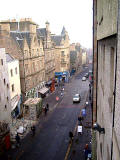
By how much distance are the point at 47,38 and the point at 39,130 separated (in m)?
28.5

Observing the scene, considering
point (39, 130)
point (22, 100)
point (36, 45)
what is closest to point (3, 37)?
point (36, 45)

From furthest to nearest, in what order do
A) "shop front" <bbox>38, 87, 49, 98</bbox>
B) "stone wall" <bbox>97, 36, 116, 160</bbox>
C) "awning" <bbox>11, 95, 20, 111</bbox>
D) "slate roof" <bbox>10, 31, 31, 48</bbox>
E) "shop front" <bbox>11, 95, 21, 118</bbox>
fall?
"shop front" <bbox>38, 87, 49, 98</bbox> < "slate roof" <bbox>10, 31, 31, 48</bbox> < "shop front" <bbox>11, 95, 21, 118</bbox> < "awning" <bbox>11, 95, 20, 111</bbox> < "stone wall" <bbox>97, 36, 116, 160</bbox>

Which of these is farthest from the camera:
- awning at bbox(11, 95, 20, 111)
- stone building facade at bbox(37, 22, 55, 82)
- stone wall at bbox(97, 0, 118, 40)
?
stone building facade at bbox(37, 22, 55, 82)

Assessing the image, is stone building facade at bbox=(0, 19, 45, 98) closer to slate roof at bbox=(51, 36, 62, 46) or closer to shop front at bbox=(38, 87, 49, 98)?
shop front at bbox=(38, 87, 49, 98)

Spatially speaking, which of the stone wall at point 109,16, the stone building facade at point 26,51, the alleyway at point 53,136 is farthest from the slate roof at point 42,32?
the stone wall at point 109,16

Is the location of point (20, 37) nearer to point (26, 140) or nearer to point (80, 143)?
point (26, 140)

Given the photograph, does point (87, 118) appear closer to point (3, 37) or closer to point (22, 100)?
point (22, 100)

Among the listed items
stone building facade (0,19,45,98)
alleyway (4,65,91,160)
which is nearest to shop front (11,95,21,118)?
stone building facade (0,19,45,98)

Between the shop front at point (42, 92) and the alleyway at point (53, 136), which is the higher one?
the shop front at point (42, 92)

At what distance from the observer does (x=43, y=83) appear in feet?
155

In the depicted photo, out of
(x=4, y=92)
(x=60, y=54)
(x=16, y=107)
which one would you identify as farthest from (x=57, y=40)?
(x=4, y=92)

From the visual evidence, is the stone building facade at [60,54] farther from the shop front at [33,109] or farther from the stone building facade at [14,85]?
the shop front at [33,109]

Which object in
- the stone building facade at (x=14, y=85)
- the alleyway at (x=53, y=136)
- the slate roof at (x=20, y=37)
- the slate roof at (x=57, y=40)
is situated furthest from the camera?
the slate roof at (x=57, y=40)

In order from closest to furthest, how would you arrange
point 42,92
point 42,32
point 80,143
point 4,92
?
point 80,143 → point 4,92 → point 42,92 → point 42,32
